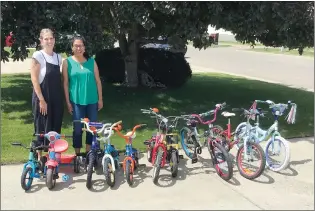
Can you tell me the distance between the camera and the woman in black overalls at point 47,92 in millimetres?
4480

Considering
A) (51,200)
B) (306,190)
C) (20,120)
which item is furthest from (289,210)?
(20,120)

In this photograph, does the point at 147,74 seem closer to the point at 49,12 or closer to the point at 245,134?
the point at 49,12

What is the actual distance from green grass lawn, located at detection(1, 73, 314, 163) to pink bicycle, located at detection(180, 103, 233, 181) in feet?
2.55

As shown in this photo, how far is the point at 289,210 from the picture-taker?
405 cm

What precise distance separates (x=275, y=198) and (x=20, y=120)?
4.98 meters

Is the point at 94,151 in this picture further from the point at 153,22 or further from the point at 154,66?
the point at 154,66

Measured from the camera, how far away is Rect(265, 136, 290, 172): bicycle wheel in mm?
4875

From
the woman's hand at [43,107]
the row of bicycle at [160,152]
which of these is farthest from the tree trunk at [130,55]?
the woman's hand at [43,107]

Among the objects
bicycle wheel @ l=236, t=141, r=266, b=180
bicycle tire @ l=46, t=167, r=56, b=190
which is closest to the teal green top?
bicycle tire @ l=46, t=167, r=56, b=190

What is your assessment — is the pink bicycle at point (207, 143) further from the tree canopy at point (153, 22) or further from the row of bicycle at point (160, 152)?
the tree canopy at point (153, 22)

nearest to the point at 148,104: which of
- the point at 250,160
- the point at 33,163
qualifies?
the point at 250,160

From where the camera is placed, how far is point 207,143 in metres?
5.19

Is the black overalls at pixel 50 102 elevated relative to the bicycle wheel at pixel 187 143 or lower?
elevated

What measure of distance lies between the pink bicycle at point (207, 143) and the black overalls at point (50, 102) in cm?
160
